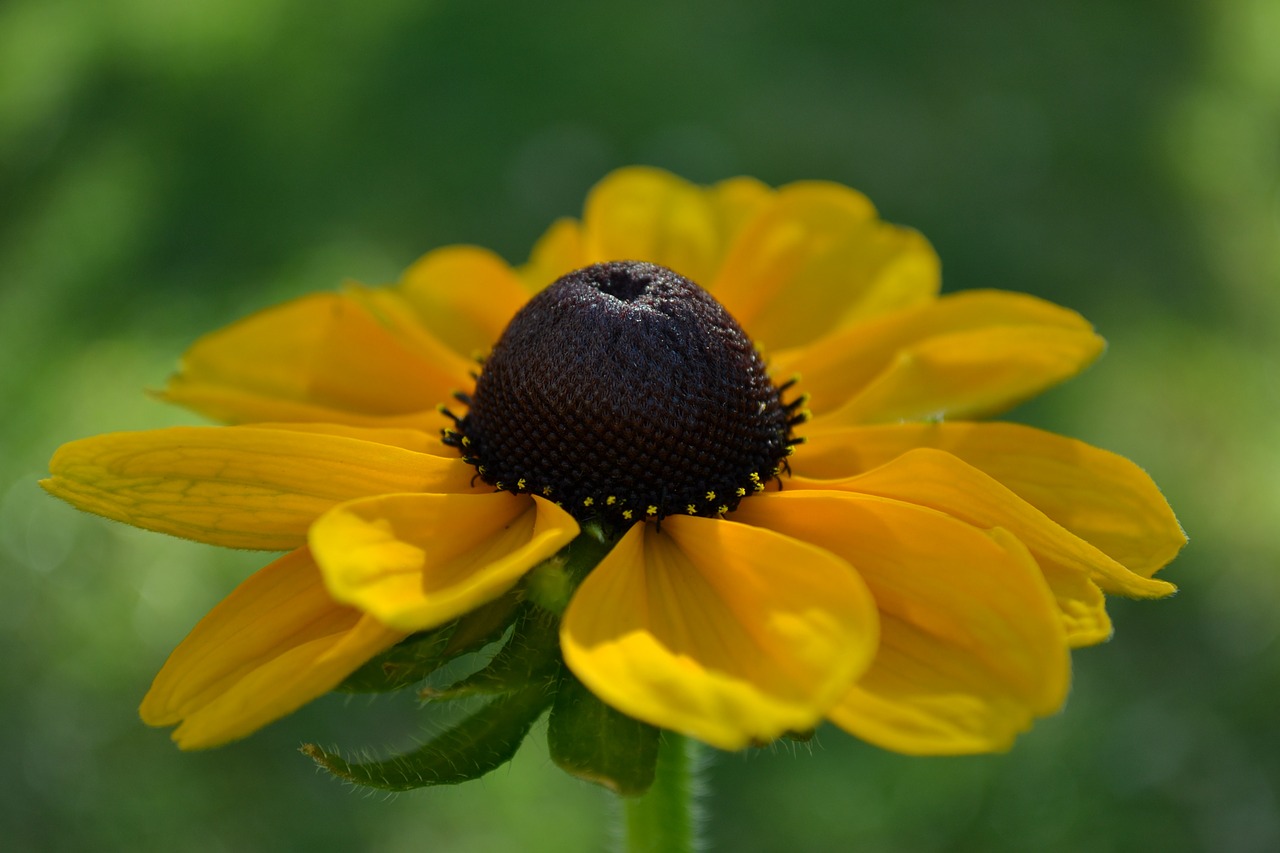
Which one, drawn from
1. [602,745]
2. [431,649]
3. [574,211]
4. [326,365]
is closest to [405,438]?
[326,365]

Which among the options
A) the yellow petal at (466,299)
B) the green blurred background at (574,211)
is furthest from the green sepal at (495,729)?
the green blurred background at (574,211)

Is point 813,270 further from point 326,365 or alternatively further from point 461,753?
point 461,753

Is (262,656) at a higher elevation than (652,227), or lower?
lower

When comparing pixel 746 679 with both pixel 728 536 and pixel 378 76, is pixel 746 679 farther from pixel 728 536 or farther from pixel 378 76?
pixel 378 76

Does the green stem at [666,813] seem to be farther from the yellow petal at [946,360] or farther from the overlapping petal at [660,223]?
the overlapping petal at [660,223]

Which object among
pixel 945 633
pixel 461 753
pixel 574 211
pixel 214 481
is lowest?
pixel 574 211

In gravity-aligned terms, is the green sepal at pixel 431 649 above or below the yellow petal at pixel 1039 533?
below
